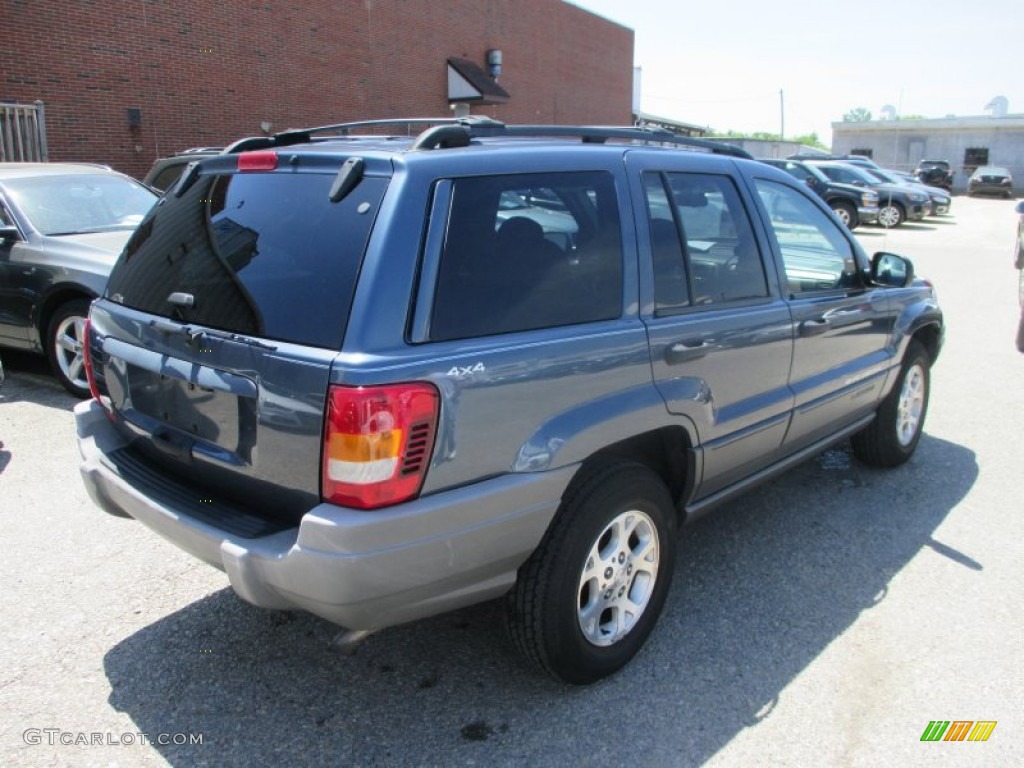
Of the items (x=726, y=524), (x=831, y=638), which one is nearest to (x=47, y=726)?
(x=831, y=638)

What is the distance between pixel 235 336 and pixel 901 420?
4111mm

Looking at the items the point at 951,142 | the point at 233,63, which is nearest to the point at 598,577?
the point at 233,63

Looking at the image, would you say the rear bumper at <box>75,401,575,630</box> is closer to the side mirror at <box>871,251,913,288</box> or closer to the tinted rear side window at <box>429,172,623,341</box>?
the tinted rear side window at <box>429,172,623,341</box>

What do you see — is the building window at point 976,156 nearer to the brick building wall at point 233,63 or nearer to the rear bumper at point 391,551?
the brick building wall at point 233,63

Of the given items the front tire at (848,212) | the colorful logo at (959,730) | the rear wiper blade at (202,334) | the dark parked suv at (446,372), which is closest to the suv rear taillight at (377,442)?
the dark parked suv at (446,372)

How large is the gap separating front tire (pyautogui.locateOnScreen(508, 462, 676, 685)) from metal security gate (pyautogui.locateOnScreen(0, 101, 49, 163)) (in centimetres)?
1247

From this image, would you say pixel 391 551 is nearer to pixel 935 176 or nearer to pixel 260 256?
pixel 260 256

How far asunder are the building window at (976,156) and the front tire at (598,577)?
55.5 metres

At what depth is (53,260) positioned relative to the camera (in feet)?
20.9

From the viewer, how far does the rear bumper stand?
230 cm

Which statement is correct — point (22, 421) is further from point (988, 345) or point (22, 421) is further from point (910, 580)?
point (988, 345)

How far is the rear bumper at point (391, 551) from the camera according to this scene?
2.30 metres

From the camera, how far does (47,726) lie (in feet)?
9.09

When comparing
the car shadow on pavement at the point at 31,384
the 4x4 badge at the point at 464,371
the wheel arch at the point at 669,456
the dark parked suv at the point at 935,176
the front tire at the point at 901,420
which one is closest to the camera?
the 4x4 badge at the point at 464,371
